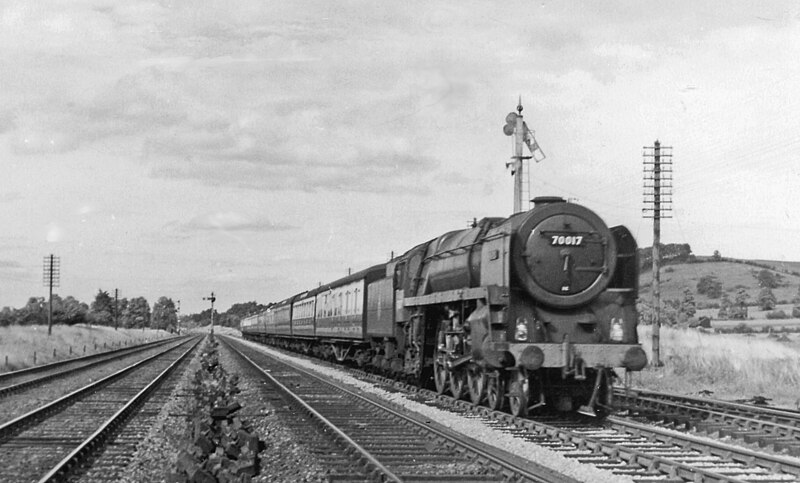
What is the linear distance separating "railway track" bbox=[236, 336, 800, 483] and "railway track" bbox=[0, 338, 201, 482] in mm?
5267

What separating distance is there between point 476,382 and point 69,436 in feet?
21.2

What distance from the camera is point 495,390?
13.6 m

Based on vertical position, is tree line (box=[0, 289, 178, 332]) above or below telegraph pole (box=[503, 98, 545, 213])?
below

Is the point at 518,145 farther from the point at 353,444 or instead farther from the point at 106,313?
the point at 106,313

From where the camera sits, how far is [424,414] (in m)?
14.0

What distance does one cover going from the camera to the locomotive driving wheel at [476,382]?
550 inches

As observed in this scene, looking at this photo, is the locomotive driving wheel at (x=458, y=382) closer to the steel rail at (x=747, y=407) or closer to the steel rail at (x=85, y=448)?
the steel rail at (x=747, y=407)

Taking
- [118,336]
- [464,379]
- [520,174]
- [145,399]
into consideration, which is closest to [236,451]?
[464,379]

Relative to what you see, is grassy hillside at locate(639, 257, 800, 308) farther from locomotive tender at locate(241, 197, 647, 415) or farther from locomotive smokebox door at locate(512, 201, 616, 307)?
locomotive smokebox door at locate(512, 201, 616, 307)

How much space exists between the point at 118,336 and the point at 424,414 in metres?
74.6

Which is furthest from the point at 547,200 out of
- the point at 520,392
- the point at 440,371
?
the point at 440,371

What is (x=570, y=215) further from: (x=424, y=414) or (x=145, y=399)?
(x=145, y=399)

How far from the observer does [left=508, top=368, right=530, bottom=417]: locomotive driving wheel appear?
41.0ft

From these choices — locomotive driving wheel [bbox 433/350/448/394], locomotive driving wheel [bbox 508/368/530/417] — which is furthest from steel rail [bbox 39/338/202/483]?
locomotive driving wheel [bbox 508/368/530/417]
